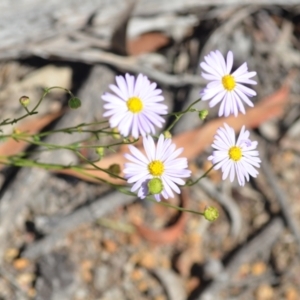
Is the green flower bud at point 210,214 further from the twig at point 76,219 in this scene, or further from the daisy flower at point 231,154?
the twig at point 76,219

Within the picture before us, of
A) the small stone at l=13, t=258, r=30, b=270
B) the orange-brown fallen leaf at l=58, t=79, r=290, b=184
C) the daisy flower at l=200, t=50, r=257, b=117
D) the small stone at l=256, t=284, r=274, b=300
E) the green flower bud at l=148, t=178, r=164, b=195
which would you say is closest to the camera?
the green flower bud at l=148, t=178, r=164, b=195

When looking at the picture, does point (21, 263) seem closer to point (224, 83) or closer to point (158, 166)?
point (158, 166)

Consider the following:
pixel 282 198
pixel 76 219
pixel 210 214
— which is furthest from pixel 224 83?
pixel 282 198

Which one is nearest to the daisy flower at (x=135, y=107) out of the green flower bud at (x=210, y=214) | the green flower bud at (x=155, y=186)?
the green flower bud at (x=155, y=186)

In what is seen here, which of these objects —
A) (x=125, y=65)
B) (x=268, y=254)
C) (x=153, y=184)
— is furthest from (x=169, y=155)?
(x=268, y=254)

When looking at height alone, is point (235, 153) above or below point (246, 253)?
below

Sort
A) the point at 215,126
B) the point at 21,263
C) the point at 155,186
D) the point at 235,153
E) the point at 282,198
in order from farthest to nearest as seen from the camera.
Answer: the point at 282,198 → the point at 215,126 → the point at 21,263 → the point at 235,153 → the point at 155,186

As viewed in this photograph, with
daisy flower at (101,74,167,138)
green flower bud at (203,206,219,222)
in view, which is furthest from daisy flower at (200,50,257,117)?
green flower bud at (203,206,219,222)

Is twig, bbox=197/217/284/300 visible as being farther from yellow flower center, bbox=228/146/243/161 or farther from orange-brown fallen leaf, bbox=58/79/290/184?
yellow flower center, bbox=228/146/243/161

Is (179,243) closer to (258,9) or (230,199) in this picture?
(230,199)
